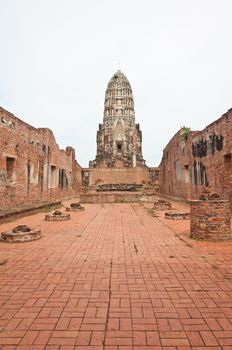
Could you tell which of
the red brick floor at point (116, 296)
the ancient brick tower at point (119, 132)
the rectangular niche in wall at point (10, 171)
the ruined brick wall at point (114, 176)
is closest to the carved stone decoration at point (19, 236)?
the red brick floor at point (116, 296)

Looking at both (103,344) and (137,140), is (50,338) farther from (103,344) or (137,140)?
(137,140)

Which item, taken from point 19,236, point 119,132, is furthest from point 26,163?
point 119,132

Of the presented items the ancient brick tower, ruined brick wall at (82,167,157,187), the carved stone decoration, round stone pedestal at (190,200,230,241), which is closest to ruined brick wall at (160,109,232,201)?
round stone pedestal at (190,200,230,241)

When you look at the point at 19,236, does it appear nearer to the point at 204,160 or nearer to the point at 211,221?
the point at 211,221

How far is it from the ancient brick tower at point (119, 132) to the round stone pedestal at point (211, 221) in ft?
112

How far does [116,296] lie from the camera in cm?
317

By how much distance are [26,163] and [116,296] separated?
11.4 meters

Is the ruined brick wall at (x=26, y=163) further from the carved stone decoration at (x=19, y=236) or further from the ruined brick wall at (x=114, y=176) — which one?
the ruined brick wall at (x=114, y=176)

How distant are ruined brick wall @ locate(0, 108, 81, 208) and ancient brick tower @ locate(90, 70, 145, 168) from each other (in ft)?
70.7

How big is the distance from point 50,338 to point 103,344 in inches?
17.7

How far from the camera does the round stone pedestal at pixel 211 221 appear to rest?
6.08 meters

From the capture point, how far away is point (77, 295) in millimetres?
3213

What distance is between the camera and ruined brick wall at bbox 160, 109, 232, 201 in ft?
36.3

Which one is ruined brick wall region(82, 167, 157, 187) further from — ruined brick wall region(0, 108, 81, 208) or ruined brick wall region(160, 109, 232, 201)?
ruined brick wall region(0, 108, 81, 208)
